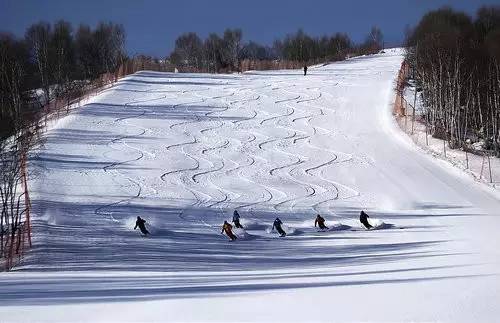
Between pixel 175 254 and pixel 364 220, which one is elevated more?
pixel 175 254

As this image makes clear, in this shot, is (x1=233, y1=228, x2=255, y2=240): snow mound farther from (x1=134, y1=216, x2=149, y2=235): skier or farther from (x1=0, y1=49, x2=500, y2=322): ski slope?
(x1=134, y1=216, x2=149, y2=235): skier

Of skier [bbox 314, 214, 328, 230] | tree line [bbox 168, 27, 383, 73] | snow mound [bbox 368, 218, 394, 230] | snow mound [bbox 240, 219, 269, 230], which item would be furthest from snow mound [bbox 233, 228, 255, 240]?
tree line [bbox 168, 27, 383, 73]

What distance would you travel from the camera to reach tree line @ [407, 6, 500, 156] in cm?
3500

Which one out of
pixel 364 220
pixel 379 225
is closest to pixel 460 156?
pixel 379 225

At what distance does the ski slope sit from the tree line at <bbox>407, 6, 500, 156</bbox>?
A: 2841 mm

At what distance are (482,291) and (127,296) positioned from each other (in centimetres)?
650

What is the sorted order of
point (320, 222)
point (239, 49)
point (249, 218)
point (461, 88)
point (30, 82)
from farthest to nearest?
point (239, 49), point (30, 82), point (461, 88), point (249, 218), point (320, 222)

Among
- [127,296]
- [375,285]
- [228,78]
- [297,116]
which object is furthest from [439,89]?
[228,78]

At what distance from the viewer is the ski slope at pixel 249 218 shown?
37.0 ft

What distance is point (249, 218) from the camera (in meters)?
23.6

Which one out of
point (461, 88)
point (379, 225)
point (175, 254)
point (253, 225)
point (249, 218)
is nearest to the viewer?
point (175, 254)

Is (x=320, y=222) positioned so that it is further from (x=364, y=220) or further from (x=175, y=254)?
(x=175, y=254)

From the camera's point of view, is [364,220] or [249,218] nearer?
[364,220]

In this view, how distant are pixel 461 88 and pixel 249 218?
20.6 m
